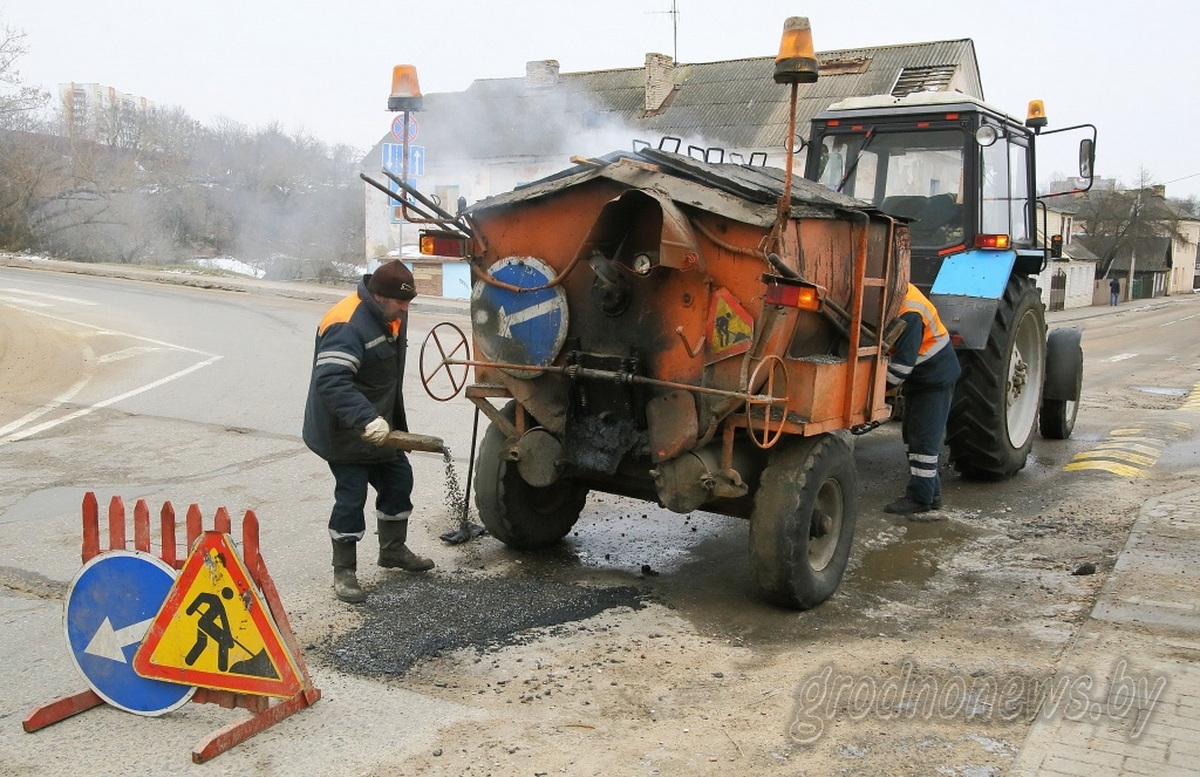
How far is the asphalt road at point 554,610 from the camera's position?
341cm

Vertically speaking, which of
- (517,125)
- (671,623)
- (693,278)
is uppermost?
(517,125)

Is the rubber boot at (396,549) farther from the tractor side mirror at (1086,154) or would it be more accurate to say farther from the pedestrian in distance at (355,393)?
the tractor side mirror at (1086,154)

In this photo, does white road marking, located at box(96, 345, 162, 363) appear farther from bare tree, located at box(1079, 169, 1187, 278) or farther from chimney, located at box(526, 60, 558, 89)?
bare tree, located at box(1079, 169, 1187, 278)

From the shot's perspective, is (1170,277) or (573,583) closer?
(573,583)

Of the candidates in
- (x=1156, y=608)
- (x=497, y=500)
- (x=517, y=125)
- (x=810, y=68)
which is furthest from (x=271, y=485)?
(x=517, y=125)

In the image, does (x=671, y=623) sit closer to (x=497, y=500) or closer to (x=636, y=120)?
(x=497, y=500)

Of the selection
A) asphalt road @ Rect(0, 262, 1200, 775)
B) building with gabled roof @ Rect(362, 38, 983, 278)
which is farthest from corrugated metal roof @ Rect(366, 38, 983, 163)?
asphalt road @ Rect(0, 262, 1200, 775)

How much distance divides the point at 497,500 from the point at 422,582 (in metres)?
0.57

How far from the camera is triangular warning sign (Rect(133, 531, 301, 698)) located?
3.47 metres

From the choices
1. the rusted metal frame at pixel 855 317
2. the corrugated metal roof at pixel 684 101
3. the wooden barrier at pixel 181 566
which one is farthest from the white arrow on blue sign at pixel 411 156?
the wooden barrier at pixel 181 566

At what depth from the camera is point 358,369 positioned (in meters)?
4.82

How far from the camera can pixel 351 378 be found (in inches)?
187

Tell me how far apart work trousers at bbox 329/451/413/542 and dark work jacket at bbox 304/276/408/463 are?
0.08 metres

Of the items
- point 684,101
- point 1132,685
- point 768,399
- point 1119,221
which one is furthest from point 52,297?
point 1119,221
